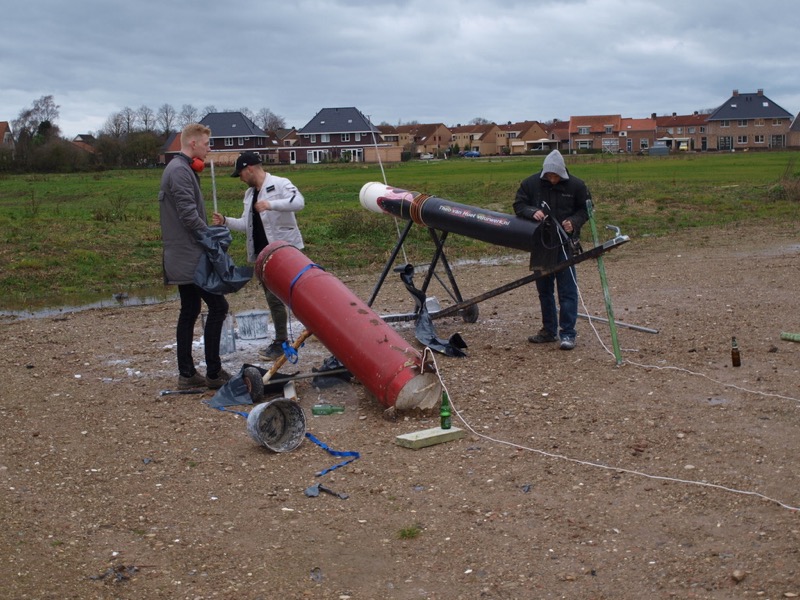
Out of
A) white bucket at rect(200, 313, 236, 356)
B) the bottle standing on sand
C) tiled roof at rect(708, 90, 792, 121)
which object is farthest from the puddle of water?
tiled roof at rect(708, 90, 792, 121)

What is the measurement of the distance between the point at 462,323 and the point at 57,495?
612 centimetres

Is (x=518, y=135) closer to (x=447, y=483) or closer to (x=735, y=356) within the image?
(x=735, y=356)

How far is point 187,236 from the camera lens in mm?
8469

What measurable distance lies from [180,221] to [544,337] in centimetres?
404

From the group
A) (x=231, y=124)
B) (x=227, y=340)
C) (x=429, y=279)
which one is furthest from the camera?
(x=231, y=124)

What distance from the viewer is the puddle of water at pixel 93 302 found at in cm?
1393

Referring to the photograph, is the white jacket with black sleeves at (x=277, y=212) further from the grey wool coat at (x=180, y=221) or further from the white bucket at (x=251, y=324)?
the white bucket at (x=251, y=324)

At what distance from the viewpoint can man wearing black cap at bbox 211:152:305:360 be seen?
918cm

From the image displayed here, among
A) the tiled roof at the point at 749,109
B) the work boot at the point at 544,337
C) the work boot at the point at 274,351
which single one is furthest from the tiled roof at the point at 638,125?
the work boot at the point at 274,351

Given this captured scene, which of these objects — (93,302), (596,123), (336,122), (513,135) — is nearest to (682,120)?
(596,123)

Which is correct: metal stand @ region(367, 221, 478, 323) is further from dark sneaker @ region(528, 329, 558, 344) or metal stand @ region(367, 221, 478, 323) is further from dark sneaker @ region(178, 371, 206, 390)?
dark sneaker @ region(178, 371, 206, 390)

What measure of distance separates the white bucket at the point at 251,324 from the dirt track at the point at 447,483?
606mm

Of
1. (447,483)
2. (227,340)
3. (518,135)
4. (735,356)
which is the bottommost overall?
(447,483)

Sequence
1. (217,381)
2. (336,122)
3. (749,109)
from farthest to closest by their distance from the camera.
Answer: (749,109) < (336,122) < (217,381)
